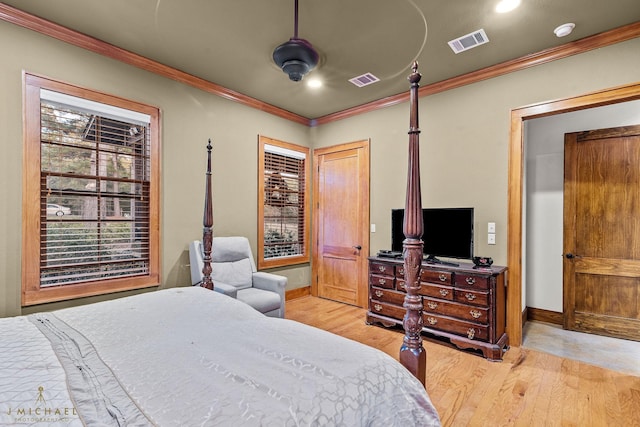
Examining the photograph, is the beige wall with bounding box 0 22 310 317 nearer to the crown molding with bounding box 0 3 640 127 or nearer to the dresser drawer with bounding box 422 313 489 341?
the crown molding with bounding box 0 3 640 127

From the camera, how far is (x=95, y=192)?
2.89 m

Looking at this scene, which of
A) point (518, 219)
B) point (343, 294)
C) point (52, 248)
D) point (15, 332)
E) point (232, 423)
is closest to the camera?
point (232, 423)

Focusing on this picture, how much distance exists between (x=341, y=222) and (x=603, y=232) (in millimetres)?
3122

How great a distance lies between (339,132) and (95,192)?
326 cm

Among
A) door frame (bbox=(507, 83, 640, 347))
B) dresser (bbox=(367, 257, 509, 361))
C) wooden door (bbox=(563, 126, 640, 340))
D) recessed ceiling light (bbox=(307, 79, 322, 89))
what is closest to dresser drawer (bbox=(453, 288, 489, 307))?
dresser (bbox=(367, 257, 509, 361))

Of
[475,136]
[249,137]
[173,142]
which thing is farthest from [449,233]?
[173,142]

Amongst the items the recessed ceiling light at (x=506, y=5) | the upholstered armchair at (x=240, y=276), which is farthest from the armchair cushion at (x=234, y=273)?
the recessed ceiling light at (x=506, y=5)

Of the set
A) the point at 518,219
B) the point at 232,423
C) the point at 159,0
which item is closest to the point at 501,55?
the point at 518,219

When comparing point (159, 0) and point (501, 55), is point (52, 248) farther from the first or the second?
point (501, 55)

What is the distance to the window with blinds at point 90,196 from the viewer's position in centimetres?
263

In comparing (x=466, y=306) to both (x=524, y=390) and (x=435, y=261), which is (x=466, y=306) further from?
(x=524, y=390)

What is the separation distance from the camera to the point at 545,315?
3.90 metres

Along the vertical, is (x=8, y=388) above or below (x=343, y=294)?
above

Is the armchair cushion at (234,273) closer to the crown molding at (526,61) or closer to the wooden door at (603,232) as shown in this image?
the crown molding at (526,61)
